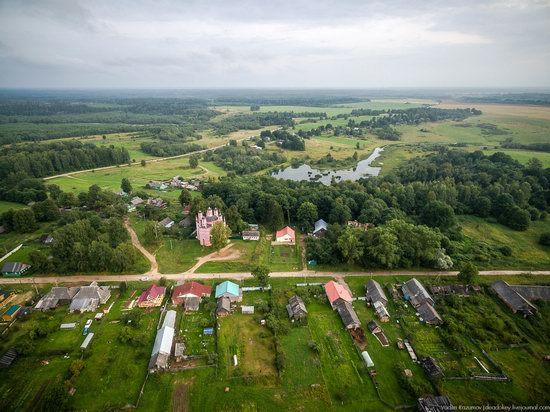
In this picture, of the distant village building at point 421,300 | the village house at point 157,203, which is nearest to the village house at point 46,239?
the village house at point 157,203

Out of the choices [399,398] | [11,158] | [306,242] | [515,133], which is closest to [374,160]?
[515,133]

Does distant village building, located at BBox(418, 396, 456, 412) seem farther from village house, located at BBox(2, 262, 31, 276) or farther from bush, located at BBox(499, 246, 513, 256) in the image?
village house, located at BBox(2, 262, 31, 276)

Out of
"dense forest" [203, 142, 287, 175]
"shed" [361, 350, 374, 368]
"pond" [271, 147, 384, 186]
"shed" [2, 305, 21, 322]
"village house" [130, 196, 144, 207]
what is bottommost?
"pond" [271, 147, 384, 186]

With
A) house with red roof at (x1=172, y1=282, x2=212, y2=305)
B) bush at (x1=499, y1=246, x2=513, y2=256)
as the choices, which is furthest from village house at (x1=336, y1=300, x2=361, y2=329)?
bush at (x1=499, y1=246, x2=513, y2=256)

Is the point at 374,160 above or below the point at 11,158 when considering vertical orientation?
below

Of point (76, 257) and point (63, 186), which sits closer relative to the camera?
point (76, 257)

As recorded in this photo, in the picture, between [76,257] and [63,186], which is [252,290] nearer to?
[76,257]
